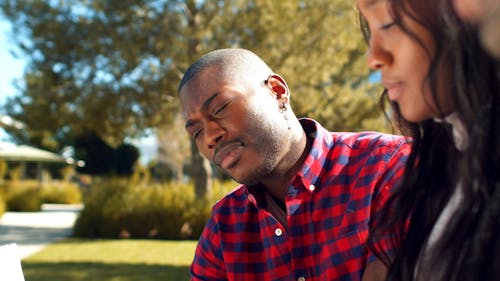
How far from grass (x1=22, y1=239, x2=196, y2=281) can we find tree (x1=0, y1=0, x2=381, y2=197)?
2180 millimetres

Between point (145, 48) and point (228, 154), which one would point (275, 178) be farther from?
point (145, 48)

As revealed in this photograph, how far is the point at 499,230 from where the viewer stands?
0.78 m

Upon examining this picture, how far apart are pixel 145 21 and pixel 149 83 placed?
1.10 m

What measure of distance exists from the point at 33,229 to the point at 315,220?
38.6 feet

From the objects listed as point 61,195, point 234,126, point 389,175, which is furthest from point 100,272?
point 61,195

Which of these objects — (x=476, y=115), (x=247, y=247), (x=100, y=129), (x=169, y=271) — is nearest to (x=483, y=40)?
(x=476, y=115)

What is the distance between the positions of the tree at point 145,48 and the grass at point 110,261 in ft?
7.15

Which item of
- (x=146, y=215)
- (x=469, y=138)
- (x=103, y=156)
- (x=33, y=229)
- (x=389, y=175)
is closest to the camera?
(x=469, y=138)

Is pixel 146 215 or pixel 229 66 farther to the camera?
pixel 146 215

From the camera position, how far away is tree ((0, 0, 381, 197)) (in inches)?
406

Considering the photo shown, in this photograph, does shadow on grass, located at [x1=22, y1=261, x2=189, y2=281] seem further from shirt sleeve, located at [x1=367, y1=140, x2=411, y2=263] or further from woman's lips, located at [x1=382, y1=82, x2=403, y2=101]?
woman's lips, located at [x1=382, y1=82, x2=403, y2=101]

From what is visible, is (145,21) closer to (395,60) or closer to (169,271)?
(169,271)

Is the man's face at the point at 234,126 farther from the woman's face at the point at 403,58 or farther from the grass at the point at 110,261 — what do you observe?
the grass at the point at 110,261

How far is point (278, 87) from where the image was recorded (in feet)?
6.08
